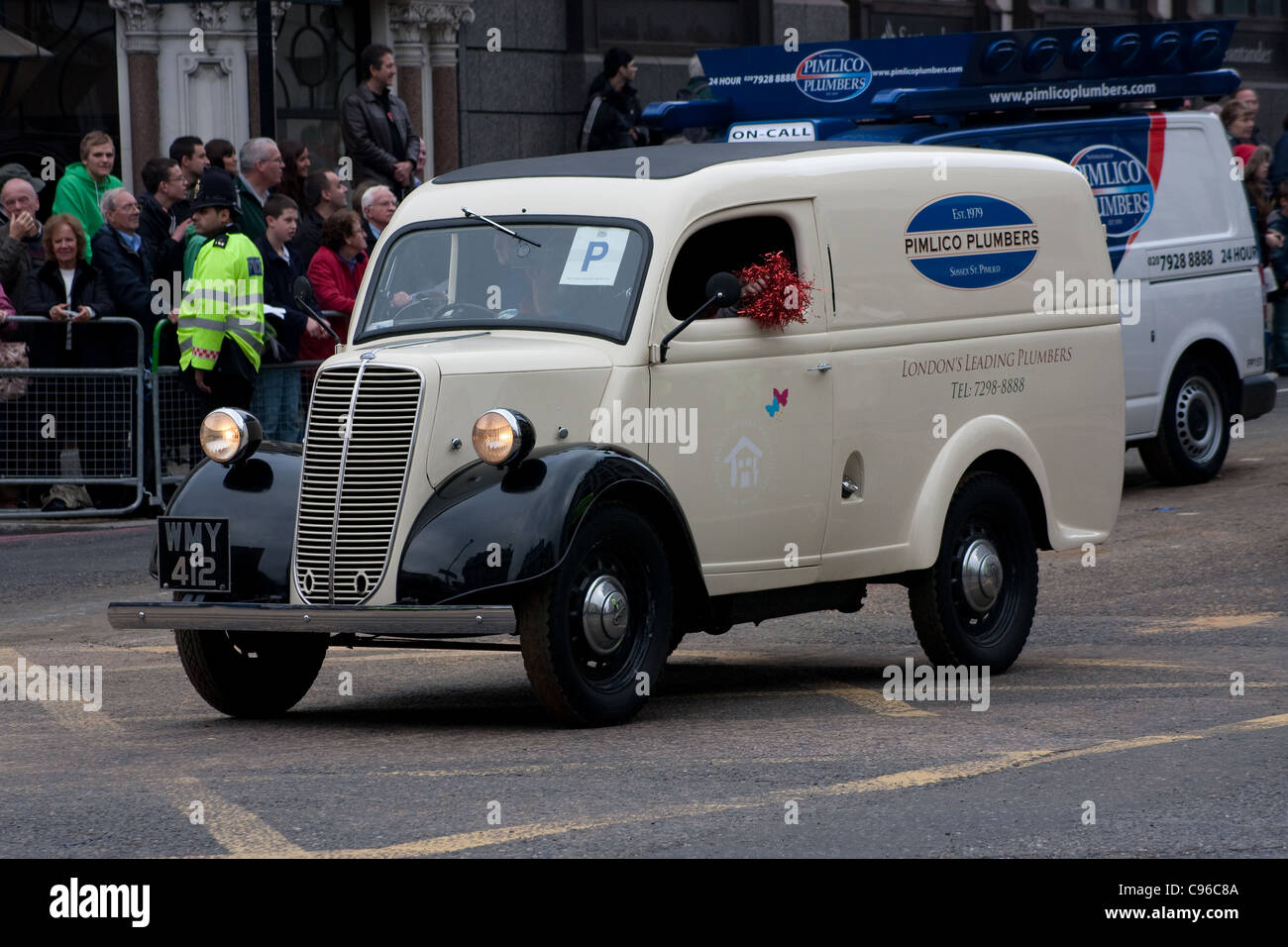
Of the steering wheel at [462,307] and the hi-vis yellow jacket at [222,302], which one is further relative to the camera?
the hi-vis yellow jacket at [222,302]

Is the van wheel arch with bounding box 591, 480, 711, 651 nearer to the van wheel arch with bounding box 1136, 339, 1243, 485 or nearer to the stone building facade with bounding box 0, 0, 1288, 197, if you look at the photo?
the van wheel arch with bounding box 1136, 339, 1243, 485

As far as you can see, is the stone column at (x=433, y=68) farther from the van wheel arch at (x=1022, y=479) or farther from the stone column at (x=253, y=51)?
the van wheel arch at (x=1022, y=479)

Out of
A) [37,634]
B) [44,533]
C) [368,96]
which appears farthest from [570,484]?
[368,96]

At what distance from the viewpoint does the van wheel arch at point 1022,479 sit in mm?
9703

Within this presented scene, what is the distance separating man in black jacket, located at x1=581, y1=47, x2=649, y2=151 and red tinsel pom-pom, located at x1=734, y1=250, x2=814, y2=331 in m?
11.7

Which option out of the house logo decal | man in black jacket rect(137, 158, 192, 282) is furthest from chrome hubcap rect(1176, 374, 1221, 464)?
the house logo decal

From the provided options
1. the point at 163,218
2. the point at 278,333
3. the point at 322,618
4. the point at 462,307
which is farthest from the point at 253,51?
the point at 322,618

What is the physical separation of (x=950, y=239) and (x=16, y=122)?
13.5m

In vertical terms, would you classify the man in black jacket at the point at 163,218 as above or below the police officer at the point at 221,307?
above

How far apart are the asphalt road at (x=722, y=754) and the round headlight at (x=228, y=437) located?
104 cm

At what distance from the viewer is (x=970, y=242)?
31.6 feet

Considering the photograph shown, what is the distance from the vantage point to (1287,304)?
20500 mm

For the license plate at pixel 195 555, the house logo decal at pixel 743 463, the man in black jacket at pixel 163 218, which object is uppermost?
the man in black jacket at pixel 163 218

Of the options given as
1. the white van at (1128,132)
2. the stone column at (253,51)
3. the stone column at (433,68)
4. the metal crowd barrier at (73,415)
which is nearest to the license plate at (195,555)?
the metal crowd barrier at (73,415)
